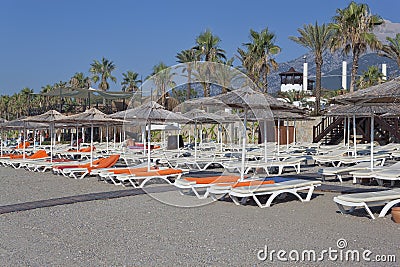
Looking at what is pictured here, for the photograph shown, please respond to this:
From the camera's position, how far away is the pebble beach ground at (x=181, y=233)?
507 cm

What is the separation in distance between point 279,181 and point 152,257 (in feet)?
14.7

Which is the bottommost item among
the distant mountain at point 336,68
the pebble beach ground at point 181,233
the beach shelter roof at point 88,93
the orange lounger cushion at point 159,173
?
the pebble beach ground at point 181,233

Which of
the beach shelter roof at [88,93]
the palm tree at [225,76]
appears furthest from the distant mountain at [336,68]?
the beach shelter roof at [88,93]

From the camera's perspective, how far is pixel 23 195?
1007 cm

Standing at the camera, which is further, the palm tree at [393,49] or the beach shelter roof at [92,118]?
the palm tree at [393,49]

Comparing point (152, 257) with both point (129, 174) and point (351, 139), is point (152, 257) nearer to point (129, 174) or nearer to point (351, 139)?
point (129, 174)

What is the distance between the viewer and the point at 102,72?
53.9 m

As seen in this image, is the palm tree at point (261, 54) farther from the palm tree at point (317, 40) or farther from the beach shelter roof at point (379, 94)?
the beach shelter roof at point (379, 94)

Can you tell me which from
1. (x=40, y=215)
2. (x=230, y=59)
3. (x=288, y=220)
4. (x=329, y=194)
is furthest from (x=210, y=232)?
(x=230, y=59)

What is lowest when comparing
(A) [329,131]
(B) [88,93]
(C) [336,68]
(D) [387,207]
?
(D) [387,207]

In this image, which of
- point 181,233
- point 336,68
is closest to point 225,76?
point 181,233

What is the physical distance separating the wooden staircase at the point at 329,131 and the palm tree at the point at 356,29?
8.73 feet

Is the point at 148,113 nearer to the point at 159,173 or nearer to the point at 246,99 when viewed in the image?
the point at 159,173

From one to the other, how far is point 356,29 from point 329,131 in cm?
623
